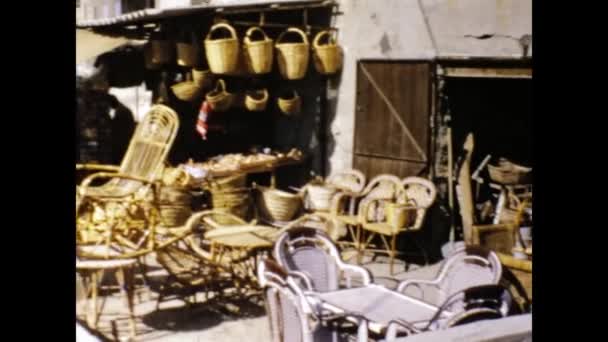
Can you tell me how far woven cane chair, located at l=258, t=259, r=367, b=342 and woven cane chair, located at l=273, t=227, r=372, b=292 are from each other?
2.93 feet

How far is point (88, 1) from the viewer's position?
17.2 m

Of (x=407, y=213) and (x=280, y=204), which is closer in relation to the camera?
(x=407, y=213)

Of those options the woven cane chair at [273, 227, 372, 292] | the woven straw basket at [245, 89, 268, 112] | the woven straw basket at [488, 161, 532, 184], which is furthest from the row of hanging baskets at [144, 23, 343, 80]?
the woven cane chair at [273, 227, 372, 292]

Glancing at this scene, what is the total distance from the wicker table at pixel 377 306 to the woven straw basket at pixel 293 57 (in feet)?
16.0

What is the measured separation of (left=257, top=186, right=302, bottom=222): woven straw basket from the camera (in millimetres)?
9648

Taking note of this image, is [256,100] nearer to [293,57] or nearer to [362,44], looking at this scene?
[293,57]

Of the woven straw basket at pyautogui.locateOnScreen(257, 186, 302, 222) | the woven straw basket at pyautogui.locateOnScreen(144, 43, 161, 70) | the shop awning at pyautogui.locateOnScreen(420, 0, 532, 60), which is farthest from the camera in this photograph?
the woven straw basket at pyautogui.locateOnScreen(144, 43, 161, 70)

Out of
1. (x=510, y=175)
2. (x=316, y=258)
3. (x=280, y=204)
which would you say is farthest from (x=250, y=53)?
(x=316, y=258)

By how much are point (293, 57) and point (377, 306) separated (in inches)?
207

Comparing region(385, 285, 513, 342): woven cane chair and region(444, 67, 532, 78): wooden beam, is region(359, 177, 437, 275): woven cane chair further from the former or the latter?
region(385, 285, 513, 342): woven cane chair

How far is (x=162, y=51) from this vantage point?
31.5ft
